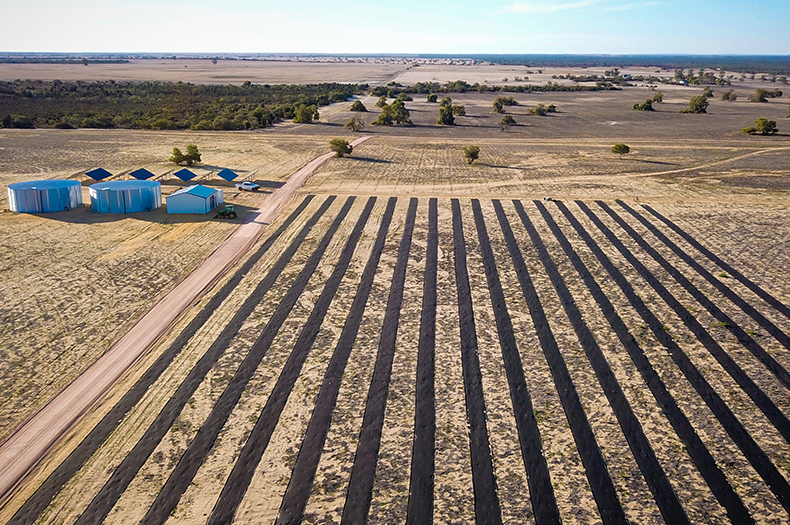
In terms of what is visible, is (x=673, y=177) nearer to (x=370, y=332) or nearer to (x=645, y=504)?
(x=370, y=332)

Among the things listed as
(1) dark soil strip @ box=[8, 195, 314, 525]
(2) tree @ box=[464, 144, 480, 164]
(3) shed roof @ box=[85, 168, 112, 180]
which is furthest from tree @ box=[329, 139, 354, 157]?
Result: (1) dark soil strip @ box=[8, 195, 314, 525]

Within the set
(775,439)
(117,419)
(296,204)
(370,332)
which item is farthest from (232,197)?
(775,439)

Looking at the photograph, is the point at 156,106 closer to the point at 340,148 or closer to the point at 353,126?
the point at 353,126

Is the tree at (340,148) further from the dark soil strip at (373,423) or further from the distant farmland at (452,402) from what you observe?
the dark soil strip at (373,423)

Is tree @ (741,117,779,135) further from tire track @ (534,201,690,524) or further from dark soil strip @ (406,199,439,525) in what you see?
dark soil strip @ (406,199,439,525)

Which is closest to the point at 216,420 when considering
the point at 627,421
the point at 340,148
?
the point at 627,421

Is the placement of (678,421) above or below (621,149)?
below
